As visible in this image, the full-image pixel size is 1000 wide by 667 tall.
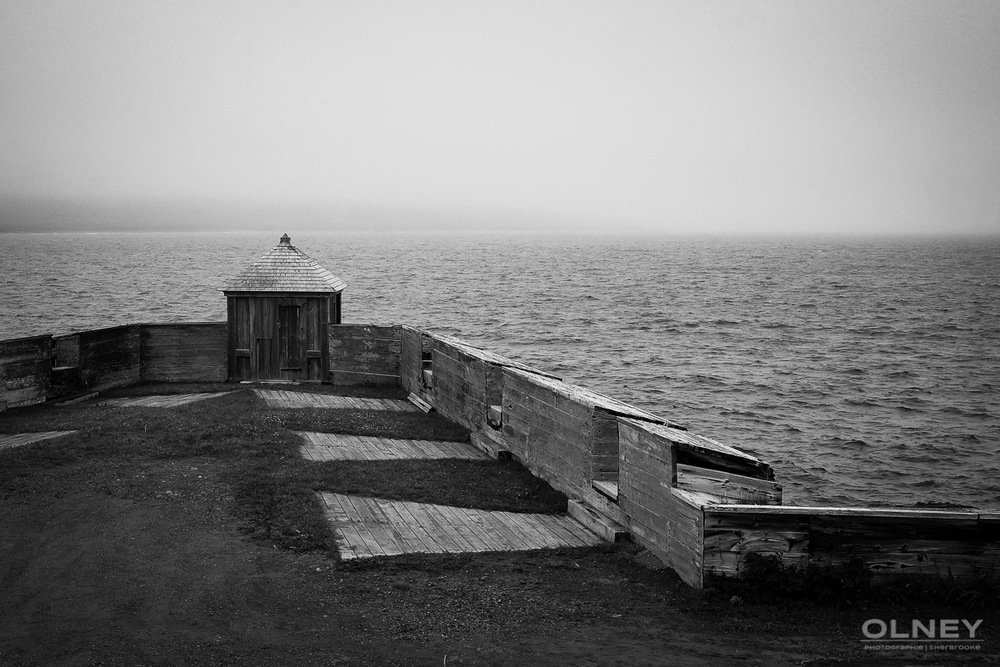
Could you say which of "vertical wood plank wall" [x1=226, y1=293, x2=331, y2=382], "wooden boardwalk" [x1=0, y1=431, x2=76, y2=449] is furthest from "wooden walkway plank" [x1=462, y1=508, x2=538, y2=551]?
"vertical wood plank wall" [x1=226, y1=293, x2=331, y2=382]

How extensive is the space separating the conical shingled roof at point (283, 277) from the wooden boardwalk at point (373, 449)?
19.3 feet

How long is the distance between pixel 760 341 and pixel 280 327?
38046 millimetres

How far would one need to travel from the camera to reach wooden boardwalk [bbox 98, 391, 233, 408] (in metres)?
18.0

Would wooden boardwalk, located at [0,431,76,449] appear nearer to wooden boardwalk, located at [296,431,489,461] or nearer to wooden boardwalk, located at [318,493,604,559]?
wooden boardwalk, located at [296,431,489,461]

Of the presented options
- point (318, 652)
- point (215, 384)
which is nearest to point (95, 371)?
point (215, 384)

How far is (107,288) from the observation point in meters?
90.4

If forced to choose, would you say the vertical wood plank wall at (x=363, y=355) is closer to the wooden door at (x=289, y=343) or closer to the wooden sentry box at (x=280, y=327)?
the wooden sentry box at (x=280, y=327)

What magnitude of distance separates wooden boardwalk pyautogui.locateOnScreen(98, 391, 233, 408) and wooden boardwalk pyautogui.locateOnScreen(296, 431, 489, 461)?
394cm

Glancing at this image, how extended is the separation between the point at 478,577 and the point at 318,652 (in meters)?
2.21

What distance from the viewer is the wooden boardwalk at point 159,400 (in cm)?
1797

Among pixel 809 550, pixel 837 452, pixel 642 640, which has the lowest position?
pixel 837 452

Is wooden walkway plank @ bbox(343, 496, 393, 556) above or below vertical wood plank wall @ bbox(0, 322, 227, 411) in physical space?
below

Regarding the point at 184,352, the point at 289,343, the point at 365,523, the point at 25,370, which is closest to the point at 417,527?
the point at 365,523

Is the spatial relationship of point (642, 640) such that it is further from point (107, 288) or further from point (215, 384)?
point (107, 288)
